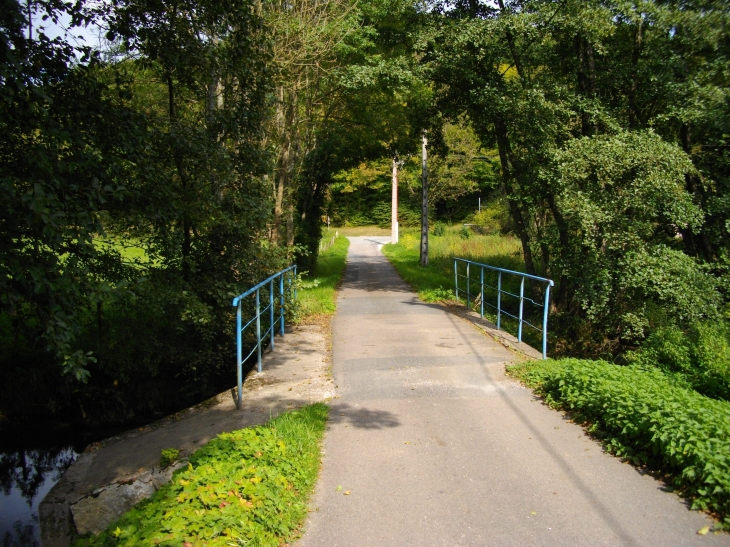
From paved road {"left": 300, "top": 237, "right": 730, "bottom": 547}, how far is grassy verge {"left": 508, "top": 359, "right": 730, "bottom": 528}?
0.17 meters

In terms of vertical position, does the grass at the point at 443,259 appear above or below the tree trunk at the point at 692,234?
below

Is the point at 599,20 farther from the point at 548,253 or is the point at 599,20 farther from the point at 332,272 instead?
the point at 332,272

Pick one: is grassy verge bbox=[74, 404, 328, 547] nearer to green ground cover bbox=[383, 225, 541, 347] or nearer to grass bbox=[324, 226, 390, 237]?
green ground cover bbox=[383, 225, 541, 347]

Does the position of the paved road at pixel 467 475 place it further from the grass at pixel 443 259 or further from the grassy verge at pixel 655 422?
the grass at pixel 443 259

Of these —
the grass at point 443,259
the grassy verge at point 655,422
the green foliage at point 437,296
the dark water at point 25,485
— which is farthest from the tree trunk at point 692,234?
the dark water at point 25,485

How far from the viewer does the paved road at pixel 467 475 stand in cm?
392

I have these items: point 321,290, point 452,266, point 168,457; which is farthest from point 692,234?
point 168,457

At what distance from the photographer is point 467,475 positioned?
15.7 ft

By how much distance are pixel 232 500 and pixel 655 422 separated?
343 centimetres

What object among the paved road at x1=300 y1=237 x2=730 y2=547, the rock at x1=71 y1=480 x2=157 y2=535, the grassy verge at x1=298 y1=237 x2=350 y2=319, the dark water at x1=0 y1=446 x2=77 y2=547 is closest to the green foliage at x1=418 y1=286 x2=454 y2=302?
the grassy verge at x1=298 y1=237 x2=350 y2=319

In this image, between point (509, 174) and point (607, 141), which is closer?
point (607, 141)

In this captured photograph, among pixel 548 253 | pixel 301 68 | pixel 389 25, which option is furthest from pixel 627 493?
pixel 389 25

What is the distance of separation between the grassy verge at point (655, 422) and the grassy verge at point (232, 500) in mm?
2720

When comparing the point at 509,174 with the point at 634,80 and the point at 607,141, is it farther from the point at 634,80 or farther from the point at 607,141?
the point at 634,80
